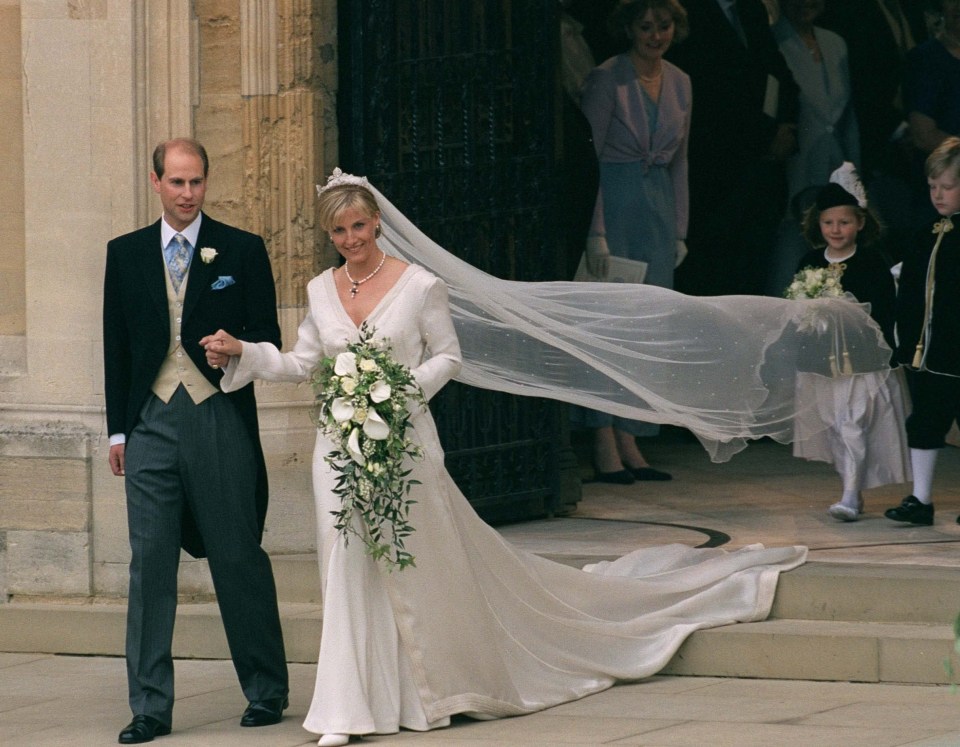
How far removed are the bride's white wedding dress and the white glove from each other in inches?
114

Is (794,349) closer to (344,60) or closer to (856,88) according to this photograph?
(344,60)

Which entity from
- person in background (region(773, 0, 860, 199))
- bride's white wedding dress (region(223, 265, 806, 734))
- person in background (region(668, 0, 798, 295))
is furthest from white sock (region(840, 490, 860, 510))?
person in background (region(668, 0, 798, 295))

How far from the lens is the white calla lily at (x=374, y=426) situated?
286 inches

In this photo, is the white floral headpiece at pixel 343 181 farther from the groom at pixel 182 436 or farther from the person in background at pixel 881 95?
the person in background at pixel 881 95

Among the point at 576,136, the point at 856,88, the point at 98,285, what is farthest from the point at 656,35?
the point at 98,285

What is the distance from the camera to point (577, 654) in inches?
322

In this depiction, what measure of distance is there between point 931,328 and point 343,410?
3361 millimetres

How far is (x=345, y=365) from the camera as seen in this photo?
7.29m

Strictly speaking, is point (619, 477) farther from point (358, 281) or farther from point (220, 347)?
point (220, 347)

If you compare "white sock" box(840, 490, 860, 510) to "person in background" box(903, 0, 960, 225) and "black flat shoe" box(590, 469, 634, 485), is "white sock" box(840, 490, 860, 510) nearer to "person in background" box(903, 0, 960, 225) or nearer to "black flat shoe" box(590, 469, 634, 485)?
"black flat shoe" box(590, 469, 634, 485)

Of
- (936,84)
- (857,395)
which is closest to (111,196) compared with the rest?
(857,395)

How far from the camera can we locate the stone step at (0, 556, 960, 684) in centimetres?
805

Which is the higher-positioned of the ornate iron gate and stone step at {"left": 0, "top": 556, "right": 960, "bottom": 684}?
the ornate iron gate

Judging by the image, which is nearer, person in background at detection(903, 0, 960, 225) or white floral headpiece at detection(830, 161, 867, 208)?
white floral headpiece at detection(830, 161, 867, 208)
